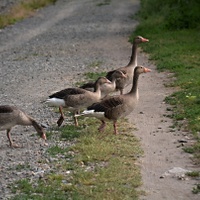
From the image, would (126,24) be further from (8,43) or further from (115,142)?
(115,142)

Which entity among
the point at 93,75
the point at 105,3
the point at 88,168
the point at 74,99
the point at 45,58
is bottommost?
the point at 105,3

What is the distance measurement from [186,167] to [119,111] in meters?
2.22

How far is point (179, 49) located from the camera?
918 inches

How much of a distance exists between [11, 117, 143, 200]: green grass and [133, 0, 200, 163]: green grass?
1296 millimetres

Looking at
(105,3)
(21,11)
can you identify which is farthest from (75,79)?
(105,3)

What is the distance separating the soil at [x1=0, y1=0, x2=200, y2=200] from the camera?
9.73 meters

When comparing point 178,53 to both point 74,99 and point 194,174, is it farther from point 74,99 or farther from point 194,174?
point 194,174

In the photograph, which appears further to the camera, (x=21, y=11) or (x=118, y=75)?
(x=21, y=11)

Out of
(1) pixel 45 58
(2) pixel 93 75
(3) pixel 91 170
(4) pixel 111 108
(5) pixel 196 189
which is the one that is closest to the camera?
(5) pixel 196 189

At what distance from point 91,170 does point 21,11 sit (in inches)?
1448

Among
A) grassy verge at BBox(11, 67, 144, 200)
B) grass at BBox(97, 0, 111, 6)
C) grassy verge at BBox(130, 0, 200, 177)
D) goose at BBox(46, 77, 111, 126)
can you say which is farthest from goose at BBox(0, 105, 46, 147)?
grass at BBox(97, 0, 111, 6)

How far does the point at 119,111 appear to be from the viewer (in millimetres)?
11742

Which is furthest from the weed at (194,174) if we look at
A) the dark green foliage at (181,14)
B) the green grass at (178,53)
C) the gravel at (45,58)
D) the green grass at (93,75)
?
the dark green foliage at (181,14)

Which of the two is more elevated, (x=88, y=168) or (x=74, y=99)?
(x=74, y=99)
